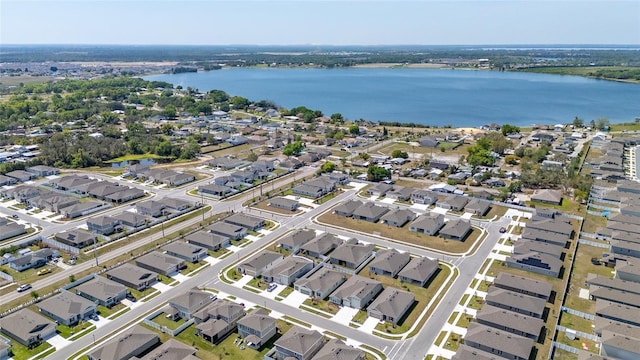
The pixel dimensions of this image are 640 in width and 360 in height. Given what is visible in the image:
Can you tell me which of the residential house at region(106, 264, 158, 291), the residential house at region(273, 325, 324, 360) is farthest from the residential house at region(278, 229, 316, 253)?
the residential house at region(273, 325, 324, 360)

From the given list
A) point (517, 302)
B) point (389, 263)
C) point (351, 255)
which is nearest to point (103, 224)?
point (351, 255)

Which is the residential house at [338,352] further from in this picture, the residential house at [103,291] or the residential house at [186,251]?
the residential house at [186,251]

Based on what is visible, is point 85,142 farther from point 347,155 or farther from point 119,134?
point 347,155

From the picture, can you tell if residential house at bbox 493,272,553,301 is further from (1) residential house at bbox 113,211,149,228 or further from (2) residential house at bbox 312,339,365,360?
(1) residential house at bbox 113,211,149,228

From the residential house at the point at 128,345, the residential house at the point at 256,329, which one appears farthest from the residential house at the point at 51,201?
the residential house at the point at 256,329

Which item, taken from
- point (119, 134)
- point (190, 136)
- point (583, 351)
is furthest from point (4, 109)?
point (583, 351)
